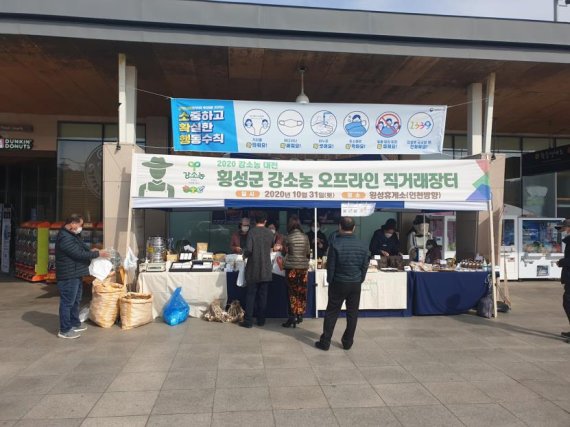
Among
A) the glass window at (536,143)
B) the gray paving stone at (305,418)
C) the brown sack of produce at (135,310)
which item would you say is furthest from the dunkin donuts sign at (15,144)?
the glass window at (536,143)

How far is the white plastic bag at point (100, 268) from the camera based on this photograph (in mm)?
6918

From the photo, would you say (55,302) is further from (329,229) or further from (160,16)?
(329,229)

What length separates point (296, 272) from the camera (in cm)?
690

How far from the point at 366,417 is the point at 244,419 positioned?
1038mm

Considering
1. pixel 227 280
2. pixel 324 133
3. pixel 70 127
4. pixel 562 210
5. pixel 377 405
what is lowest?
pixel 377 405

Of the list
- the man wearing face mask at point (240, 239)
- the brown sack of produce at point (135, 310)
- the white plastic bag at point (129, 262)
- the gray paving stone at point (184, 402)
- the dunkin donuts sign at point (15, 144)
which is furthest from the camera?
the dunkin donuts sign at point (15, 144)

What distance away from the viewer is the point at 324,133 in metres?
7.81

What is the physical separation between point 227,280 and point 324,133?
2.96m

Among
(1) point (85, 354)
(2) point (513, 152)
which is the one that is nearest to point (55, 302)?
(1) point (85, 354)

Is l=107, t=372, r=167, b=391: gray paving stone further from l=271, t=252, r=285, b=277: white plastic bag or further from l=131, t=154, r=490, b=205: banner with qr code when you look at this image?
l=131, t=154, r=490, b=205: banner with qr code

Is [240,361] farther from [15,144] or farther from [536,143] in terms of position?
[536,143]

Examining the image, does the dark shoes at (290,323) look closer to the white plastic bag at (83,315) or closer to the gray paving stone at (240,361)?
the gray paving stone at (240,361)

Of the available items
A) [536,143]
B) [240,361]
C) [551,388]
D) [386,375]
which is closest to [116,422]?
[240,361]

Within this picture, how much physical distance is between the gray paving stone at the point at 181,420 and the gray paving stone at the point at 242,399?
18 centimetres
